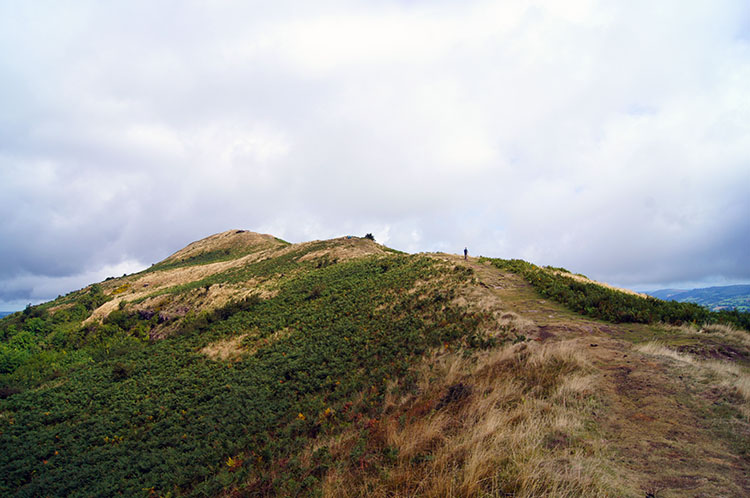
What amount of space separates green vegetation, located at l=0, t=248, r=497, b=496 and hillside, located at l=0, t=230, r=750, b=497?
0.11 m

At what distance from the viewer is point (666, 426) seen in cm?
556

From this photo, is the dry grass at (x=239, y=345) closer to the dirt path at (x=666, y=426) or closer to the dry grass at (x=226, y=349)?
the dry grass at (x=226, y=349)

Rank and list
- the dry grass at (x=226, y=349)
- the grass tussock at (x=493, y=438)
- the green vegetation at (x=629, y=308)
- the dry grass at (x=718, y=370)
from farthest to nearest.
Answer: the dry grass at (x=226, y=349) → the green vegetation at (x=629, y=308) → the dry grass at (x=718, y=370) → the grass tussock at (x=493, y=438)

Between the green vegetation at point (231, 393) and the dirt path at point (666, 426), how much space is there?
178 inches

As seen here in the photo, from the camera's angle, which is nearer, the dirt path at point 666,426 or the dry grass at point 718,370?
the dirt path at point 666,426

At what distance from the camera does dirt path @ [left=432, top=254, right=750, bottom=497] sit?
4.17 metres

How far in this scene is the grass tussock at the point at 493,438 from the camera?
417 cm

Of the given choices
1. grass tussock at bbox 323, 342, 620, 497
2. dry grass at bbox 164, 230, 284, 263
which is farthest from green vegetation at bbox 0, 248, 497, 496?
dry grass at bbox 164, 230, 284, 263

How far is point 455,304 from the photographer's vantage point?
17438 millimetres

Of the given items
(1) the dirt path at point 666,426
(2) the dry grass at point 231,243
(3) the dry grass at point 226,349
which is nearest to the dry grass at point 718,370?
(1) the dirt path at point 666,426

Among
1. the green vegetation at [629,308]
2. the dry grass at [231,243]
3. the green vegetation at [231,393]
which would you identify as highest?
the dry grass at [231,243]

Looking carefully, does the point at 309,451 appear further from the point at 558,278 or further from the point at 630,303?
the point at 558,278

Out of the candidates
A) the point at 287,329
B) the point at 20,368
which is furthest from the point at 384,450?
the point at 20,368

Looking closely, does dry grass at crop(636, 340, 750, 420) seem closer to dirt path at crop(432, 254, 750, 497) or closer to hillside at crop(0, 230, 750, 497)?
hillside at crop(0, 230, 750, 497)
